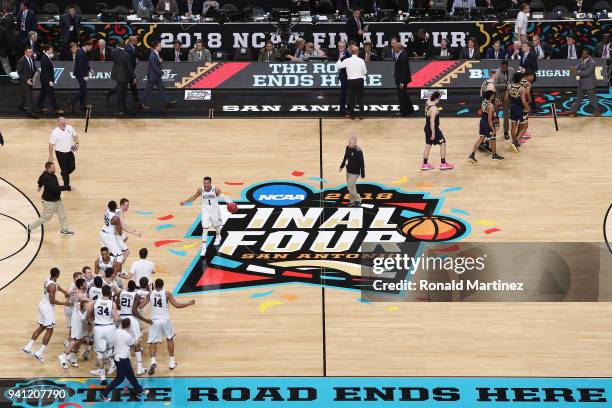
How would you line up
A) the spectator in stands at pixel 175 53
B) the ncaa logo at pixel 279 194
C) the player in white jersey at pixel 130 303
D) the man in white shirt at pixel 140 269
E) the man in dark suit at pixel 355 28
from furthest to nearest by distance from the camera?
the man in dark suit at pixel 355 28, the spectator in stands at pixel 175 53, the ncaa logo at pixel 279 194, the man in white shirt at pixel 140 269, the player in white jersey at pixel 130 303

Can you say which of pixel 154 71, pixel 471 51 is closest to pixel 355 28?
pixel 471 51

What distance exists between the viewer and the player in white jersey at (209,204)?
2266cm

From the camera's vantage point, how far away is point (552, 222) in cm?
2428

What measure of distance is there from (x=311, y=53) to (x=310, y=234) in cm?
935

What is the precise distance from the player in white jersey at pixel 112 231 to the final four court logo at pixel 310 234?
1421 mm

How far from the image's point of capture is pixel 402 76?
29.3 metres

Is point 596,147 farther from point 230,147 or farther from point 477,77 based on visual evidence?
point 230,147

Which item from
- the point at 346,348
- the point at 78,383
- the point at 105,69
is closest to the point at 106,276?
the point at 78,383

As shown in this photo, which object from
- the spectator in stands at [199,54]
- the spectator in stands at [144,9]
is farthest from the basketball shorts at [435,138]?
the spectator in stands at [144,9]

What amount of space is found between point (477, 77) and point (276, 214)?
30.6ft

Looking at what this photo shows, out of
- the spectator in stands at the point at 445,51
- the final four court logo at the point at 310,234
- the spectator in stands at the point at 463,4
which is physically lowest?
the final four court logo at the point at 310,234

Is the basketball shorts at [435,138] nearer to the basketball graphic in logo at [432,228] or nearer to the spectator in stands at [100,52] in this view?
the basketball graphic in logo at [432,228]

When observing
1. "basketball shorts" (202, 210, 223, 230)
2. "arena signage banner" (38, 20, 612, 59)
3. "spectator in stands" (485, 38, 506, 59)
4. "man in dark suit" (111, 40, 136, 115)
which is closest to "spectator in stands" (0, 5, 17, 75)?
"arena signage banner" (38, 20, 612, 59)

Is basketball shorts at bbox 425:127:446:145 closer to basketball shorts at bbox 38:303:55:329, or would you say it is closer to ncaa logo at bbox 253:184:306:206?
ncaa logo at bbox 253:184:306:206
